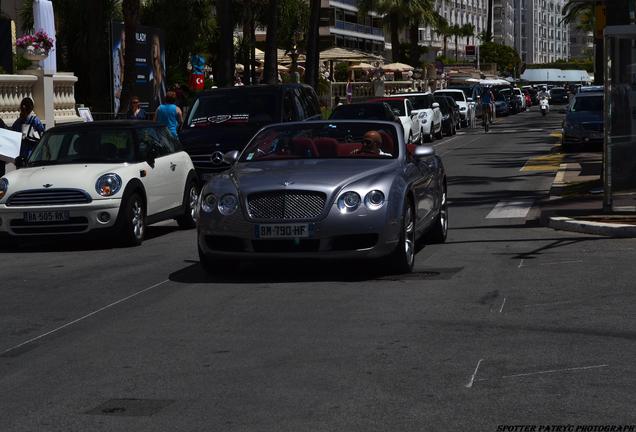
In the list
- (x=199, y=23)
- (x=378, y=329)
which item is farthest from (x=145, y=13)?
(x=378, y=329)

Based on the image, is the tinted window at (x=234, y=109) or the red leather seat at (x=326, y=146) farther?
the tinted window at (x=234, y=109)

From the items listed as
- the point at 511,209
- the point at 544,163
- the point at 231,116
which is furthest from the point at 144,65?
the point at 511,209

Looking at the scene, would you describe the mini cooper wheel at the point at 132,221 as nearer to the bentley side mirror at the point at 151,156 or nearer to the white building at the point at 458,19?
the bentley side mirror at the point at 151,156

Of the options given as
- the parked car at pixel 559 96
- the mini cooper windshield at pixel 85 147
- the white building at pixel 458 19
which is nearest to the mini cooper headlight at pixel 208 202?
the mini cooper windshield at pixel 85 147

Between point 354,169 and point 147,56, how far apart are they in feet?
90.9

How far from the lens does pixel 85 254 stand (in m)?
14.8

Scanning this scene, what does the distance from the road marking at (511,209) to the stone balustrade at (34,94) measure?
33.8 ft

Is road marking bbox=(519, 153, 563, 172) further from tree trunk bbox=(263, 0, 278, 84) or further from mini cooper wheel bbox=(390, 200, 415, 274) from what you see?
mini cooper wheel bbox=(390, 200, 415, 274)

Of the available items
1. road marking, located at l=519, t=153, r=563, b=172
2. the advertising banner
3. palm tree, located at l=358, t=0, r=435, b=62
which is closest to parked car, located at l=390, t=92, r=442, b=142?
the advertising banner

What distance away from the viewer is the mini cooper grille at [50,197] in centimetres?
1495

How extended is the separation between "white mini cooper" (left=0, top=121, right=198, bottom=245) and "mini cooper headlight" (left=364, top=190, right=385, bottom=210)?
4.66 meters

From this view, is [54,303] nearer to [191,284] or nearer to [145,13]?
[191,284]

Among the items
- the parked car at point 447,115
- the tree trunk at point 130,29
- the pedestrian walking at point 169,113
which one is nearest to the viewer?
the pedestrian walking at point 169,113

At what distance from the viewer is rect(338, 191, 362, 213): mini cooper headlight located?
1128 cm
